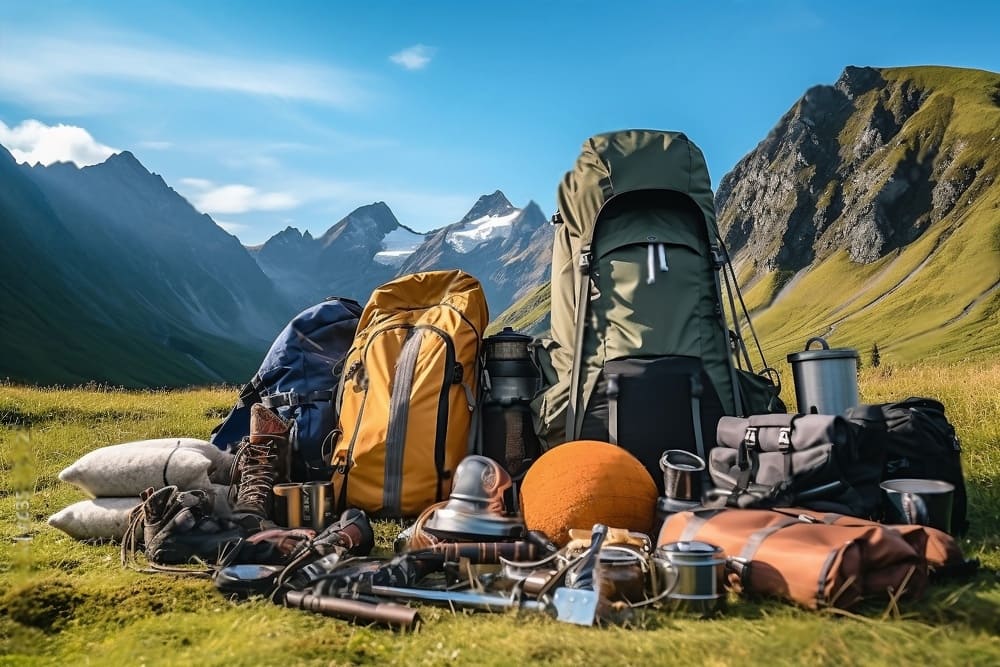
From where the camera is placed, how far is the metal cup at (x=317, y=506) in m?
6.36

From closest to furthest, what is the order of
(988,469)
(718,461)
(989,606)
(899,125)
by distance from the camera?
(989,606) → (718,461) → (988,469) → (899,125)

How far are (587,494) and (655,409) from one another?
1.73 m

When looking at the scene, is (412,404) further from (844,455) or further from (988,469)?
(988,469)

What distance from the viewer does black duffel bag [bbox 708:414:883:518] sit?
208 inches

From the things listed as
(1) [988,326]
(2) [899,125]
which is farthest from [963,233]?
(2) [899,125]

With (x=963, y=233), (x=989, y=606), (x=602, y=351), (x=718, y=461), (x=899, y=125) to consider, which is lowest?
(x=989, y=606)

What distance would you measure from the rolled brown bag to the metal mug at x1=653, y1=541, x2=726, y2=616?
4.50 ft

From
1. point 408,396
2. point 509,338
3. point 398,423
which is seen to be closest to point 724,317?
point 509,338

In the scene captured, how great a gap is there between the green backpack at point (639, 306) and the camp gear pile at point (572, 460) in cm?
2

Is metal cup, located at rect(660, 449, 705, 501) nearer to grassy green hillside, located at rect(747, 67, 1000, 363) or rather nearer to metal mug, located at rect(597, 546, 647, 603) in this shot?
metal mug, located at rect(597, 546, 647, 603)

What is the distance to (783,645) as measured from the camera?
3314 mm

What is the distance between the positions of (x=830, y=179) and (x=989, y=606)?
8388 inches

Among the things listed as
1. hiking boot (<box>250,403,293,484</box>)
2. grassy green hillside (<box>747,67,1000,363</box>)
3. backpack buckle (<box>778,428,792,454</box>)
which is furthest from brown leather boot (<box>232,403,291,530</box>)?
grassy green hillside (<box>747,67,1000,363</box>)

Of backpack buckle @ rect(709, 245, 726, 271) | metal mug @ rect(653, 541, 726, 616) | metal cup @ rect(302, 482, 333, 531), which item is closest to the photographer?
metal mug @ rect(653, 541, 726, 616)
